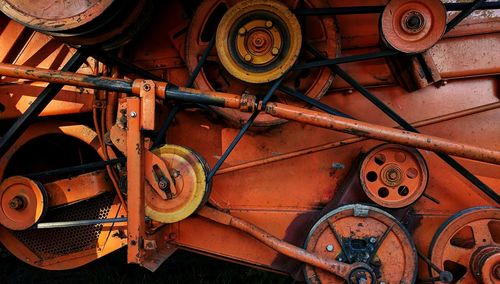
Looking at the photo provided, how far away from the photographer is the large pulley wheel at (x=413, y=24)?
2119 mm

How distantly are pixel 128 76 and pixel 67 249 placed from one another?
45.1 inches

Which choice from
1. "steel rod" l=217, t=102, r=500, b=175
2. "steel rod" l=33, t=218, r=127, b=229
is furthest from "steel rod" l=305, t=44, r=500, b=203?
"steel rod" l=33, t=218, r=127, b=229

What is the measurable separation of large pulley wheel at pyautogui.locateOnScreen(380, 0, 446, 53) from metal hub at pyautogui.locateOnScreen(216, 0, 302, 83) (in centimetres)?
46

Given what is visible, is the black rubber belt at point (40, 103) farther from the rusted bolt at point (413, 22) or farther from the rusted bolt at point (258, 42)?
the rusted bolt at point (413, 22)

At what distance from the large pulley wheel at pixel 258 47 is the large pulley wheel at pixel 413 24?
0.30 m

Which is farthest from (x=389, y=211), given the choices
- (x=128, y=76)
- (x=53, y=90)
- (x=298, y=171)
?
(x=53, y=90)

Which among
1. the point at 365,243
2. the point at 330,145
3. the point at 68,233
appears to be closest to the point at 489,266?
the point at 365,243

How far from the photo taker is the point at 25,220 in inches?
103

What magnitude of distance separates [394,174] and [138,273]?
2240 mm

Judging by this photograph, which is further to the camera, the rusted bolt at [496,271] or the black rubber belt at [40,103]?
the black rubber belt at [40,103]

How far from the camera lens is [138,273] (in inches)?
141

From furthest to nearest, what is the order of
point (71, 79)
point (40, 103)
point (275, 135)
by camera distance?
point (275, 135) → point (40, 103) → point (71, 79)

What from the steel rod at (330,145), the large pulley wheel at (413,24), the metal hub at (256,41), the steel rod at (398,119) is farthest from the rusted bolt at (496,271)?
the metal hub at (256,41)

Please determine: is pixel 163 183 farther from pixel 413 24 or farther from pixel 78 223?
pixel 413 24
